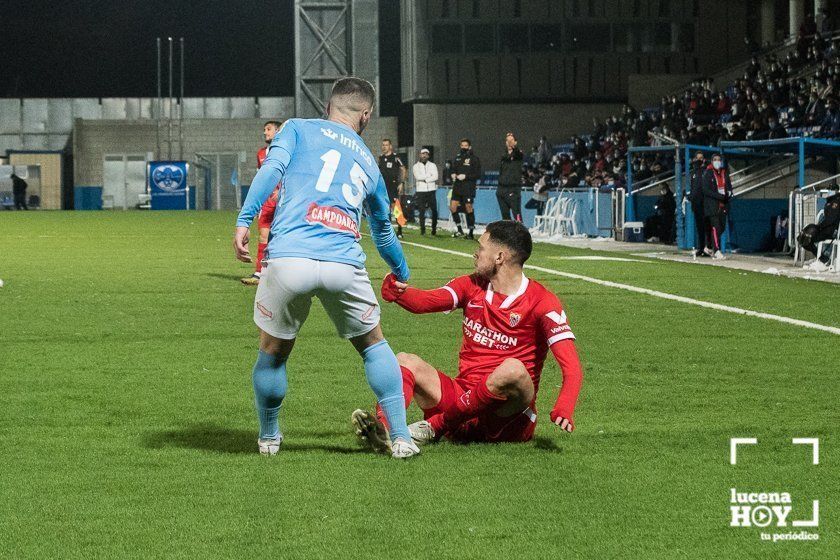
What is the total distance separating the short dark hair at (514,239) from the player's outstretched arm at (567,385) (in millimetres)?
454

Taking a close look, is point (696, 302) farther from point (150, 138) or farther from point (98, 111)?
point (98, 111)

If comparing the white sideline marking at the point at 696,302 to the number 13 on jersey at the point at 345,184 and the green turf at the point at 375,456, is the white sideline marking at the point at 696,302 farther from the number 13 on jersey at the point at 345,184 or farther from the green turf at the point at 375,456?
the number 13 on jersey at the point at 345,184

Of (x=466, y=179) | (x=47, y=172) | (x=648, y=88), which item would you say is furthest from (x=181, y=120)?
(x=466, y=179)

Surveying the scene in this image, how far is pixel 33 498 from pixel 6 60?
2613 inches

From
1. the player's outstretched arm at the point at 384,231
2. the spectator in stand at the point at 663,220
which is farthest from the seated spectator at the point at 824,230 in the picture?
the player's outstretched arm at the point at 384,231

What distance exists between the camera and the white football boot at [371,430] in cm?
629

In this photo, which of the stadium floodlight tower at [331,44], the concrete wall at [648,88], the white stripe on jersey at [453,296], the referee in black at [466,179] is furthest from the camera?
the stadium floodlight tower at [331,44]

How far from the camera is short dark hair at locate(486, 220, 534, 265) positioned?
6449 millimetres

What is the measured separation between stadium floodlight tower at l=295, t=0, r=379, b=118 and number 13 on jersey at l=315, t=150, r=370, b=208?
193ft

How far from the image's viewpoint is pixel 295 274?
19.5ft

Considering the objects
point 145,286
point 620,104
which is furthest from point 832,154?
point 620,104

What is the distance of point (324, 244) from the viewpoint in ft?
19.8

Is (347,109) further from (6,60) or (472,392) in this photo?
(6,60)

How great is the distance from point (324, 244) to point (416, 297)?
0.63 metres
